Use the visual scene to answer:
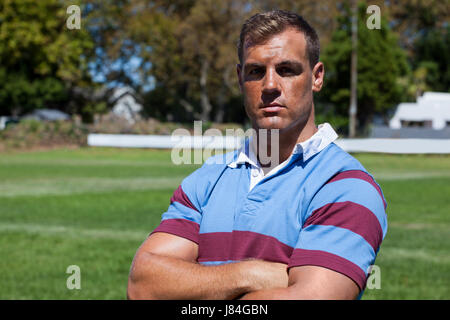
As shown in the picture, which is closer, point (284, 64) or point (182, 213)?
point (284, 64)

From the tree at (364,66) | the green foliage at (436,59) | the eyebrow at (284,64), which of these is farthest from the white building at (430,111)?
the eyebrow at (284,64)

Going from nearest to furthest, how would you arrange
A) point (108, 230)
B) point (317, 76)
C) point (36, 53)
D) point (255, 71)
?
point (255, 71) < point (317, 76) < point (108, 230) < point (36, 53)

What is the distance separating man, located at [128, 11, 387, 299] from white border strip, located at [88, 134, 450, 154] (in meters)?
39.5

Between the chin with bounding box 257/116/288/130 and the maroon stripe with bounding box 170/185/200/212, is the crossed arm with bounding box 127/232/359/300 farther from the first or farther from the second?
the chin with bounding box 257/116/288/130

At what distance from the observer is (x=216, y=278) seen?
9.67ft

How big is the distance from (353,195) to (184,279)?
0.92m

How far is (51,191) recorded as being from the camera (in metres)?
20.7

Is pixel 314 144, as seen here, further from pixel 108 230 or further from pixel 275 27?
pixel 108 230

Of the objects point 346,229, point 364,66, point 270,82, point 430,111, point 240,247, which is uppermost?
point 364,66

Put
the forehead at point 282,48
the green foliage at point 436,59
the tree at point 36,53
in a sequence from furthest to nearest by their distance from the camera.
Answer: the green foliage at point 436,59 → the tree at point 36,53 → the forehead at point 282,48

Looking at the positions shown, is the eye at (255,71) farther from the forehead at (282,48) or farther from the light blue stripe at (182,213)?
the light blue stripe at (182,213)

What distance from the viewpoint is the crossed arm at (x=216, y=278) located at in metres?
2.66

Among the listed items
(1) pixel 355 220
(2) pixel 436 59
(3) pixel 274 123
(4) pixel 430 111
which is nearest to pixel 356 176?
(1) pixel 355 220

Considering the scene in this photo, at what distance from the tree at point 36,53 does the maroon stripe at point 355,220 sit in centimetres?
5542
